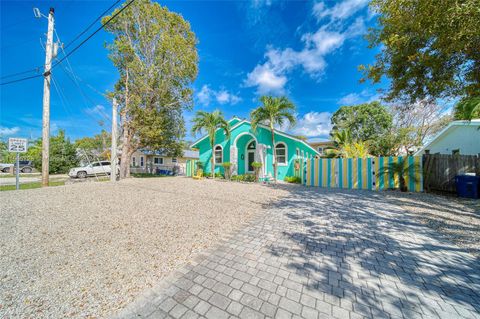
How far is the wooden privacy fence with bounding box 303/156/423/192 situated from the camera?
8656 millimetres

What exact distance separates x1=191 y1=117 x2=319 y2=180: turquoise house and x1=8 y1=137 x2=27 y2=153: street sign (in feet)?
34.9

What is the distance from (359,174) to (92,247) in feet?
37.4

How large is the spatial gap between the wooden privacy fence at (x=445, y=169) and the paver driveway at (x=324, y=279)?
6565mm

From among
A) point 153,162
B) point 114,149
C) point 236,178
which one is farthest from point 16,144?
point 153,162

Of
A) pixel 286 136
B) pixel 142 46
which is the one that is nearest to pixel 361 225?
pixel 286 136

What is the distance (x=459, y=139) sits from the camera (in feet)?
37.2

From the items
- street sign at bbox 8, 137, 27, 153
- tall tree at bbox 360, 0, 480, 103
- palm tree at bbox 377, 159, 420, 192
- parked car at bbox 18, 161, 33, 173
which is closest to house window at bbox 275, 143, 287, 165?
palm tree at bbox 377, 159, 420, 192

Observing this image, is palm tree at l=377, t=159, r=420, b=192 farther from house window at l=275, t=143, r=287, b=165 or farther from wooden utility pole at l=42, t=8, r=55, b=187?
wooden utility pole at l=42, t=8, r=55, b=187

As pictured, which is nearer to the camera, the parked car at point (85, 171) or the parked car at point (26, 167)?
the parked car at point (85, 171)

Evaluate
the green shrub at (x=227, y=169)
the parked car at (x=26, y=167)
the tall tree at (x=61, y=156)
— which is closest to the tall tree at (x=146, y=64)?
the green shrub at (x=227, y=169)

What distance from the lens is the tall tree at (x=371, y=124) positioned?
22344mm

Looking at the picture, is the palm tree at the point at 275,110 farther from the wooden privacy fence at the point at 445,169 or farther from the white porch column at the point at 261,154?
the wooden privacy fence at the point at 445,169

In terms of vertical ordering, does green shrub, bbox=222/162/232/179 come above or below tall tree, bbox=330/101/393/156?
below

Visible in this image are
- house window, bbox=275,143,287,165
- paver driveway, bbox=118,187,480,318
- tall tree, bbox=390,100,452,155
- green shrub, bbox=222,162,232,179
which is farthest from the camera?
tall tree, bbox=390,100,452,155
